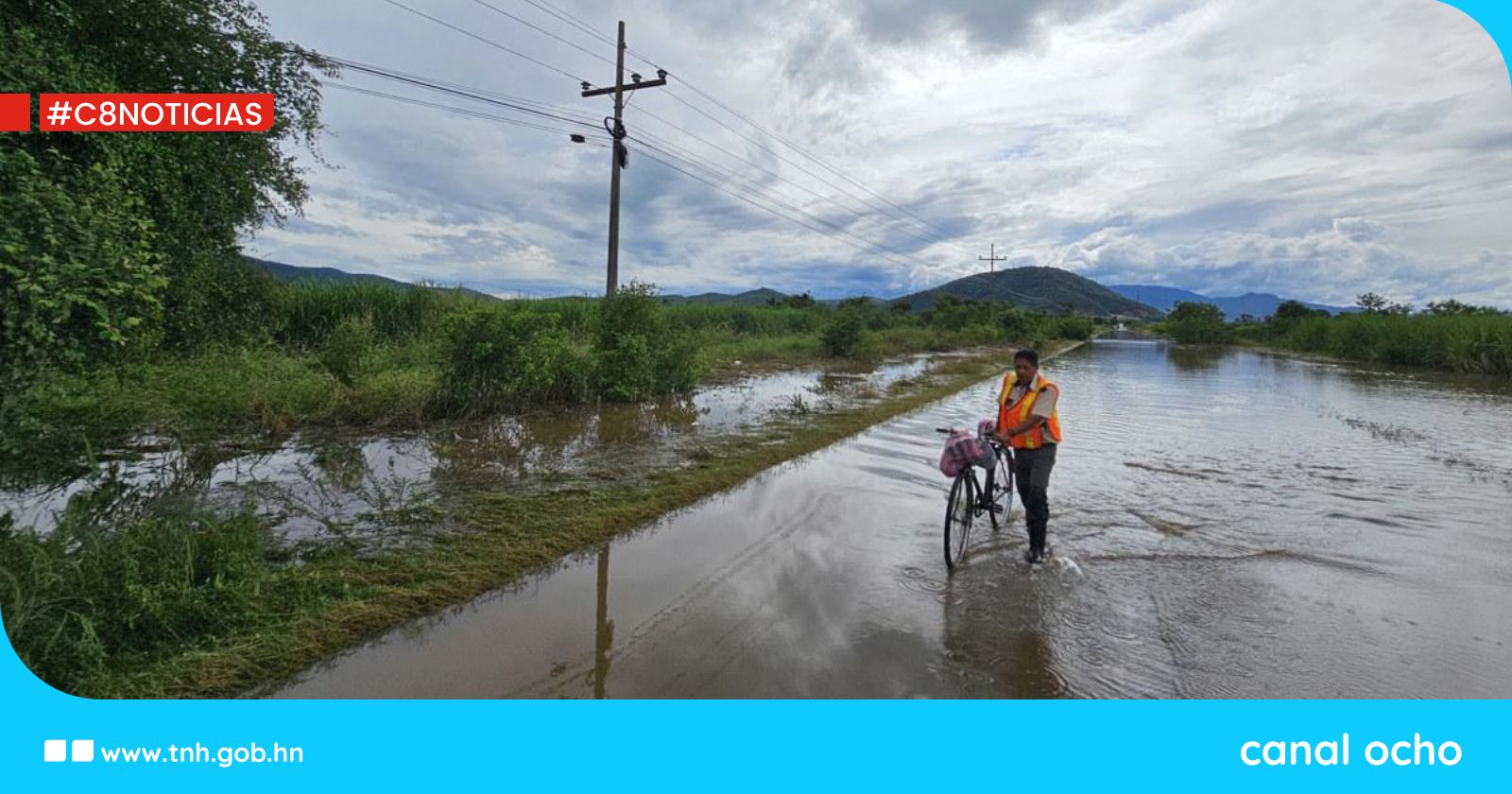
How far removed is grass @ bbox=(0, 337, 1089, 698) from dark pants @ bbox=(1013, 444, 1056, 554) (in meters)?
3.35

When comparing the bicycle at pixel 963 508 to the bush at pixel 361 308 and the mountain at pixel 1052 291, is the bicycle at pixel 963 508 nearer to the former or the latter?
the bush at pixel 361 308

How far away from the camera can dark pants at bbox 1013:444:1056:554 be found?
4906 mm

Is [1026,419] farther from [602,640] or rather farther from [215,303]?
[215,303]

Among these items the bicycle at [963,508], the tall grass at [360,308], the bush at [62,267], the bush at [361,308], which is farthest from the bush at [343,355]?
the bicycle at [963,508]

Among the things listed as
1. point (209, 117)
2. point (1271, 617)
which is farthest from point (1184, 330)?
point (209, 117)

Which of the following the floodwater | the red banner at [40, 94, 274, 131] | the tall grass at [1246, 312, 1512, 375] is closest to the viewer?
the red banner at [40, 94, 274, 131]

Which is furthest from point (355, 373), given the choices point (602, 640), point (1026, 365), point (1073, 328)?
point (1073, 328)

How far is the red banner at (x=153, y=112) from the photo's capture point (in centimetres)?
351

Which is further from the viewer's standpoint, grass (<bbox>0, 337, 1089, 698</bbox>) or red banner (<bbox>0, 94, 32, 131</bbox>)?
red banner (<bbox>0, 94, 32, 131</bbox>)

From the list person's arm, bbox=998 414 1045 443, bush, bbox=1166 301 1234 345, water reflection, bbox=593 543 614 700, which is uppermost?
bush, bbox=1166 301 1234 345

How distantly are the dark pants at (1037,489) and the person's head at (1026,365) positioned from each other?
1.82 ft

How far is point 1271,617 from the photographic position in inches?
162

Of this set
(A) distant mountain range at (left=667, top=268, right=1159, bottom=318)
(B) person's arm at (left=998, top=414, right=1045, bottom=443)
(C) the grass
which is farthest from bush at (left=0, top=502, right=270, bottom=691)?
(A) distant mountain range at (left=667, top=268, right=1159, bottom=318)

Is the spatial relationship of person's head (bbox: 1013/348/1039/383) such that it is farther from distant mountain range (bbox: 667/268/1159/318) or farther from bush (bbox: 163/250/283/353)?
distant mountain range (bbox: 667/268/1159/318)
